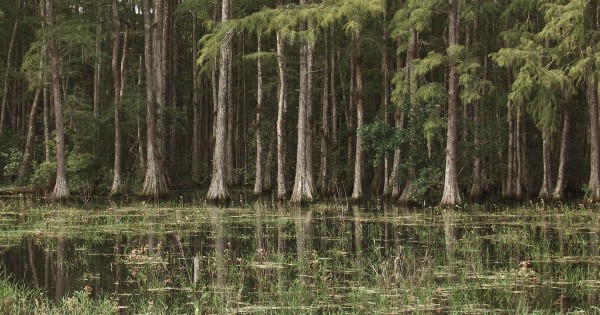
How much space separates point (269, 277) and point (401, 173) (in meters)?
19.3

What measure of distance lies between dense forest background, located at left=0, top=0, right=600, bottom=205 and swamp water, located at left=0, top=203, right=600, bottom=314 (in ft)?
22.1

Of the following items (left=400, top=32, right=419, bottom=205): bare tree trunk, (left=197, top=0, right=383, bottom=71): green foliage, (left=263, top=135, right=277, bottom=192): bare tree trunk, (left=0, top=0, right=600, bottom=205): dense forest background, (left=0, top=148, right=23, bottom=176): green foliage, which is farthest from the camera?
(left=263, top=135, right=277, bottom=192): bare tree trunk

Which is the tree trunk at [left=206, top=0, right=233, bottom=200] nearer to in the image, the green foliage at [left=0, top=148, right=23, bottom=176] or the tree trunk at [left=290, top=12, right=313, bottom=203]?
the tree trunk at [left=290, top=12, right=313, bottom=203]

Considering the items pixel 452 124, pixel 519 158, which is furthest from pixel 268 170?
pixel 452 124

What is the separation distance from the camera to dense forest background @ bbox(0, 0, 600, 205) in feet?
86.6

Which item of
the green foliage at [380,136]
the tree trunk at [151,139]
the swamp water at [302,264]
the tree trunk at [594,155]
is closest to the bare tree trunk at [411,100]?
the green foliage at [380,136]

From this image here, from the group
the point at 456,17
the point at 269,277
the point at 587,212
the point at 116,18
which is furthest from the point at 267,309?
the point at 116,18

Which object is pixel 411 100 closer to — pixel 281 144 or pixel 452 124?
pixel 452 124

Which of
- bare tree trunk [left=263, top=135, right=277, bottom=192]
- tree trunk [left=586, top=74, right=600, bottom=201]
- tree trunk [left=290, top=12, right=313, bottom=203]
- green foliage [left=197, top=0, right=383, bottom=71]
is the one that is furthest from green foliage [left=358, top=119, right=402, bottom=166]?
bare tree trunk [left=263, top=135, right=277, bottom=192]

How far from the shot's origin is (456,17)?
2664cm

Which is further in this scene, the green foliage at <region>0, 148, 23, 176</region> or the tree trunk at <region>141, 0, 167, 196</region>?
the green foliage at <region>0, 148, 23, 176</region>

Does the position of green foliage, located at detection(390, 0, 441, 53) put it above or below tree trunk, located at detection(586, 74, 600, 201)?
above

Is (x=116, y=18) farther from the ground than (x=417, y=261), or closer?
farther from the ground

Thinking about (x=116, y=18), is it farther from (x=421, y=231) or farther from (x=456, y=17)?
(x=421, y=231)
